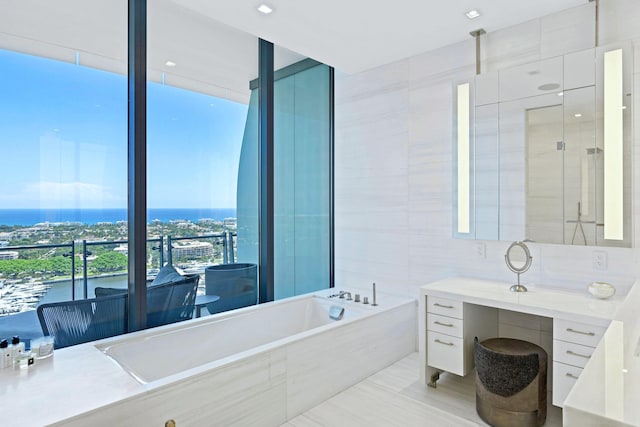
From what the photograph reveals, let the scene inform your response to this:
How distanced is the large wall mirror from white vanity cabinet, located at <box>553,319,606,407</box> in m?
0.73

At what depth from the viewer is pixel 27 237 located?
226 cm

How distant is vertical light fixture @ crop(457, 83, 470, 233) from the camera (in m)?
3.14

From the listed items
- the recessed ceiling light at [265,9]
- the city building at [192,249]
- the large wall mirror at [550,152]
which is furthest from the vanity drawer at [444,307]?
the recessed ceiling light at [265,9]

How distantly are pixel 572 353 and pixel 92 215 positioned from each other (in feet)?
9.87

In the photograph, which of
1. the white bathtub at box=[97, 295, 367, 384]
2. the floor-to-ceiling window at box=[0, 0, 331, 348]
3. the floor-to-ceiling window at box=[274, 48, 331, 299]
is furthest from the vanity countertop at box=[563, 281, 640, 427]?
the floor-to-ceiling window at box=[274, 48, 331, 299]

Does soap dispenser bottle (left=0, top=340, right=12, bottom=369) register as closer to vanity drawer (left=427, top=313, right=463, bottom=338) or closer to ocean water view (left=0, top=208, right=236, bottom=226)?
ocean water view (left=0, top=208, right=236, bottom=226)

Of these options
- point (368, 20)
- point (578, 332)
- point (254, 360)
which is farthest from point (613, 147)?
point (254, 360)

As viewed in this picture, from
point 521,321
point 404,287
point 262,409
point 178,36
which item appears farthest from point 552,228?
point 178,36

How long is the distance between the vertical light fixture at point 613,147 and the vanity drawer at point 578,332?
746mm

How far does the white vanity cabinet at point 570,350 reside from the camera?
2.06 metres

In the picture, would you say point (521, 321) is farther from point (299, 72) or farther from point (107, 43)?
point (107, 43)

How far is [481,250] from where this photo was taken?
3090 millimetres

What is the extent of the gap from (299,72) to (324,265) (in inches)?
81.0

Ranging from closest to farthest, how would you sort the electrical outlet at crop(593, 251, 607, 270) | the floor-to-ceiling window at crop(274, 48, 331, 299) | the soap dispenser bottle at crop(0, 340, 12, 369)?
1. the soap dispenser bottle at crop(0, 340, 12, 369)
2. the electrical outlet at crop(593, 251, 607, 270)
3. the floor-to-ceiling window at crop(274, 48, 331, 299)
